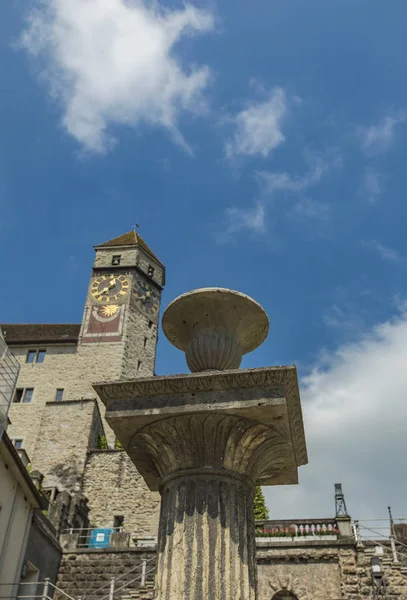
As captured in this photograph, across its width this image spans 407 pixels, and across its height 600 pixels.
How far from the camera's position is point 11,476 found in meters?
15.7

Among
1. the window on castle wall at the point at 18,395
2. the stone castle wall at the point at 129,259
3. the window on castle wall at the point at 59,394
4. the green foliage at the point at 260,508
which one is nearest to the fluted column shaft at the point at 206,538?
the green foliage at the point at 260,508

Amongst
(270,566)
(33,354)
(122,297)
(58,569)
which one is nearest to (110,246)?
(122,297)

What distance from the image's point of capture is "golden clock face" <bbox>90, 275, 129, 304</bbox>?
43156 mm

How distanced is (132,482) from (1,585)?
17.3 meters

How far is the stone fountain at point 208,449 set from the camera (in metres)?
5.24

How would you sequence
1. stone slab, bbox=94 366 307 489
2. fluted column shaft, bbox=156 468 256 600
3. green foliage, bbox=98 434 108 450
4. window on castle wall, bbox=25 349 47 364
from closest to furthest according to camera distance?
fluted column shaft, bbox=156 468 256 600, stone slab, bbox=94 366 307 489, green foliage, bbox=98 434 108 450, window on castle wall, bbox=25 349 47 364

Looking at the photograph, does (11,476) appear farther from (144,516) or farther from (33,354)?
(33,354)

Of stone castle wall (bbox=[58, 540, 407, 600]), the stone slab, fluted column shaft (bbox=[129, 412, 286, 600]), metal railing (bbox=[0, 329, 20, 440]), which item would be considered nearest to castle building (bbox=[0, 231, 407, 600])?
stone castle wall (bbox=[58, 540, 407, 600])

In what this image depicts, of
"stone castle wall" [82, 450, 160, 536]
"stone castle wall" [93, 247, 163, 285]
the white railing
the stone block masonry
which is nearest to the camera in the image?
the white railing

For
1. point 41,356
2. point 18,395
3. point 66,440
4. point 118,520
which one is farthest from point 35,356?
point 118,520

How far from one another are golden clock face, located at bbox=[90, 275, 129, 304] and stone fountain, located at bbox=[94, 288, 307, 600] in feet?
122

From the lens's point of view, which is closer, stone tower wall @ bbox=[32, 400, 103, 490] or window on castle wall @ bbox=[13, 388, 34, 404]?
stone tower wall @ bbox=[32, 400, 103, 490]

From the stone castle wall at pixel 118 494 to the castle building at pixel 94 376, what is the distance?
0.16 feet

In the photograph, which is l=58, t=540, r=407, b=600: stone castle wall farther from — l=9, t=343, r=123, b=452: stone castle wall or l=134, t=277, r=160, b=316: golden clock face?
l=134, t=277, r=160, b=316: golden clock face
